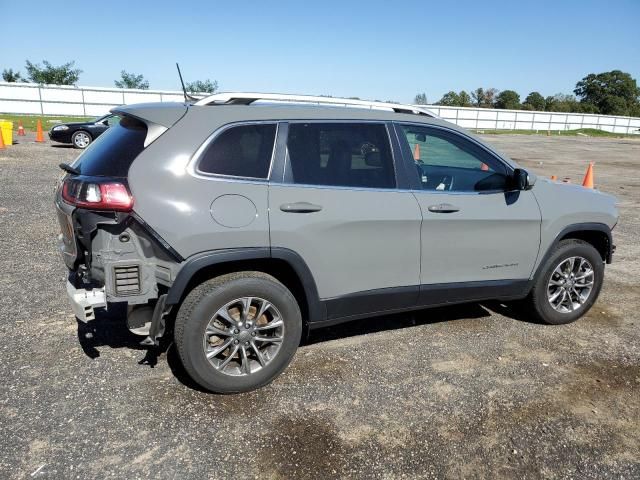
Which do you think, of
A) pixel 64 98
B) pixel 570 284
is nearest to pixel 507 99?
pixel 64 98

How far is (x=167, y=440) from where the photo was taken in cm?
286

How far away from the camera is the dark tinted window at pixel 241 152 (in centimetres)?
314

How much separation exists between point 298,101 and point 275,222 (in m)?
1.01

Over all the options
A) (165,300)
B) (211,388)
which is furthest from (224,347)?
(165,300)

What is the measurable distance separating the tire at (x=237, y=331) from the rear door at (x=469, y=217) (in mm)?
1165

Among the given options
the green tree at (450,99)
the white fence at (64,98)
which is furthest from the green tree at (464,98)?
the white fence at (64,98)

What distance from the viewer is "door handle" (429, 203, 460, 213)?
371 cm

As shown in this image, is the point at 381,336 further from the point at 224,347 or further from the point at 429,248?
Answer: the point at 224,347

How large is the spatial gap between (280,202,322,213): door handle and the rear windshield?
0.95 meters

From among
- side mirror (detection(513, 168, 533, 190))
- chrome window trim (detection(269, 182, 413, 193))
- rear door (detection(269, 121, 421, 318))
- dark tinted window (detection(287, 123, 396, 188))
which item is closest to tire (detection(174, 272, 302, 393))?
rear door (detection(269, 121, 421, 318))

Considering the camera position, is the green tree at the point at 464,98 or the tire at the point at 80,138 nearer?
the tire at the point at 80,138

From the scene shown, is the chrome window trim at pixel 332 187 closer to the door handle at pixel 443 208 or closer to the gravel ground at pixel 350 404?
the door handle at pixel 443 208

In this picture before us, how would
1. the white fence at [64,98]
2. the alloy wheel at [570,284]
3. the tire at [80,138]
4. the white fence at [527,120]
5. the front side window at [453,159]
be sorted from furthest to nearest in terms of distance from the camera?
the white fence at [527,120] → the white fence at [64,98] → the tire at [80,138] → the alloy wheel at [570,284] → the front side window at [453,159]

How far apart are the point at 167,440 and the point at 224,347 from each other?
647mm
